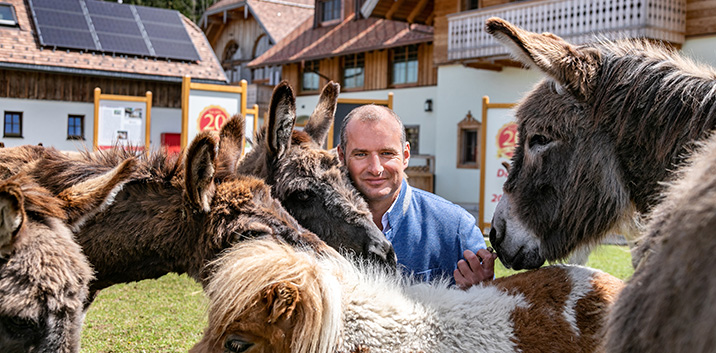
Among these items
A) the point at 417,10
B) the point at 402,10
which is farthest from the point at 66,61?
the point at 417,10

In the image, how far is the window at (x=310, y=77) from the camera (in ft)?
106

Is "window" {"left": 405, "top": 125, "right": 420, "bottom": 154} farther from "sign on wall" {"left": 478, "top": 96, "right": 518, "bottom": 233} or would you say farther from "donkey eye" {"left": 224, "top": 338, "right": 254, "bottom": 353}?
"donkey eye" {"left": 224, "top": 338, "right": 254, "bottom": 353}

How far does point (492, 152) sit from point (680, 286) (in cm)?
1251

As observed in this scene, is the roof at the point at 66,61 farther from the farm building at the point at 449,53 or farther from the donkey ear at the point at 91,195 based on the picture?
the donkey ear at the point at 91,195

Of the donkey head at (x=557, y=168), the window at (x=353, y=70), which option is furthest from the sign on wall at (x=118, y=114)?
the window at (x=353, y=70)

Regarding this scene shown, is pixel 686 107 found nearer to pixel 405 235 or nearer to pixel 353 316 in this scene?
pixel 353 316

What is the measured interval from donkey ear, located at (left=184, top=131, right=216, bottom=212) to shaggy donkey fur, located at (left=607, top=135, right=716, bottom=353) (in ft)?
6.89

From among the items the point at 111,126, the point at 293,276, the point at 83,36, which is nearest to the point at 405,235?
the point at 293,276

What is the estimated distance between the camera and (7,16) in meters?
27.3

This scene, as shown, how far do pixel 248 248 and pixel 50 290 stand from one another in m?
0.95

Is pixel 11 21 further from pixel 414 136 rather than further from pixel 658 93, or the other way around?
pixel 658 93

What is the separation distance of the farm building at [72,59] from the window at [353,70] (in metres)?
6.78

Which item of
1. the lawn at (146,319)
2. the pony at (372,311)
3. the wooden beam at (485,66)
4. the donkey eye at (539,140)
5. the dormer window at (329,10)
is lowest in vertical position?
the lawn at (146,319)

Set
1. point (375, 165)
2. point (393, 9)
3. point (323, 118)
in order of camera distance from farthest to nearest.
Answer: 1. point (393, 9)
2. point (323, 118)
3. point (375, 165)
